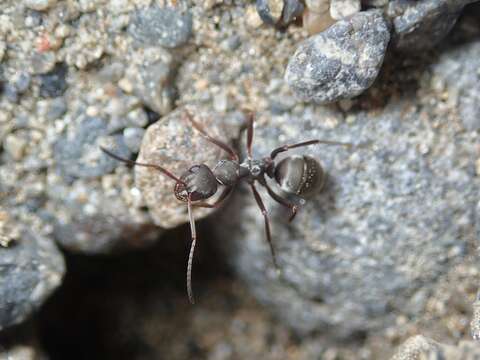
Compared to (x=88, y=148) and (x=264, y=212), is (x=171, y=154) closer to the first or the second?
(x=88, y=148)

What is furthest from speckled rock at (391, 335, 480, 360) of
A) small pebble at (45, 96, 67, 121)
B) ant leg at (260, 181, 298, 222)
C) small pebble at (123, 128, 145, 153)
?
small pebble at (45, 96, 67, 121)

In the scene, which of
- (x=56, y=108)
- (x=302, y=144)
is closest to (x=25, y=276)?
(x=56, y=108)

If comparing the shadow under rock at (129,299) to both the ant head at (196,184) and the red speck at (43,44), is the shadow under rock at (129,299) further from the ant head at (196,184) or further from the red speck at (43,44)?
the red speck at (43,44)

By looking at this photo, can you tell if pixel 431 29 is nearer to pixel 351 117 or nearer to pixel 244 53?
pixel 351 117

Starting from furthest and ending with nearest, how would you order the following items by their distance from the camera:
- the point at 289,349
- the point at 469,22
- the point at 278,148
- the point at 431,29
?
the point at 289,349, the point at 278,148, the point at 469,22, the point at 431,29

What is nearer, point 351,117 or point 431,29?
point 431,29

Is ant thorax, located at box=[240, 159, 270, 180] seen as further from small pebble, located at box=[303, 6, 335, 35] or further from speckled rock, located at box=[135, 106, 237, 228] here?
small pebble, located at box=[303, 6, 335, 35]

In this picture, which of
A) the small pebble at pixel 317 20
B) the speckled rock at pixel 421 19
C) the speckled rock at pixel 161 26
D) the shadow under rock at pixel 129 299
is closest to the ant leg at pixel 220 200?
the shadow under rock at pixel 129 299

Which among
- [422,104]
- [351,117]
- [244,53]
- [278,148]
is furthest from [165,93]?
[422,104]
